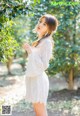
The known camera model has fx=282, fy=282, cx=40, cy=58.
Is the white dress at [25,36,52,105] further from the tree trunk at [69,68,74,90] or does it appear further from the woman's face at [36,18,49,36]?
the tree trunk at [69,68,74,90]

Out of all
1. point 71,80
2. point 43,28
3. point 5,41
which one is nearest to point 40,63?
point 43,28

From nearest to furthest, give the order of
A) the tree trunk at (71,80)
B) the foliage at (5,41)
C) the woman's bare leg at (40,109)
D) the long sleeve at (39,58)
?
the long sleeve at (39,58)
the woman's bare leg at (40,109)
the foliage at (5,41)
the tree trunk at (71,80)

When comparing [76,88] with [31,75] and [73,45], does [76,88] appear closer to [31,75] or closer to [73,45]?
[73,45]

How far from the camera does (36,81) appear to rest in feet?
9.14

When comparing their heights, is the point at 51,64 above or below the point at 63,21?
below

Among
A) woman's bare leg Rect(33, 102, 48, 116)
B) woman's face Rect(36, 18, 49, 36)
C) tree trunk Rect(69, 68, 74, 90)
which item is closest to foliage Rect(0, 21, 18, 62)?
woman's face Rect(36, 18, 49, 36)

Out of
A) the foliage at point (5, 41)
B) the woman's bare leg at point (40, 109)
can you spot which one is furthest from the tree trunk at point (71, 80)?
the woman's bare leg at point (40, 109)

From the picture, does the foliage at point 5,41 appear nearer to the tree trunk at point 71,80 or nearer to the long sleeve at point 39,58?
the long sleeve at point 39,58

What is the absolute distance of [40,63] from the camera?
2760 mm

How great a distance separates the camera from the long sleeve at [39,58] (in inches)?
108

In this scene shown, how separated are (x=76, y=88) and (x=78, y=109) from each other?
71.9 inches

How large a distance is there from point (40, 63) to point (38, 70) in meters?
0.07

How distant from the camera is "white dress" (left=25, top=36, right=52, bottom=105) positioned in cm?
274

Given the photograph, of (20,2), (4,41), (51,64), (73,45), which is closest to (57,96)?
(51,64)
